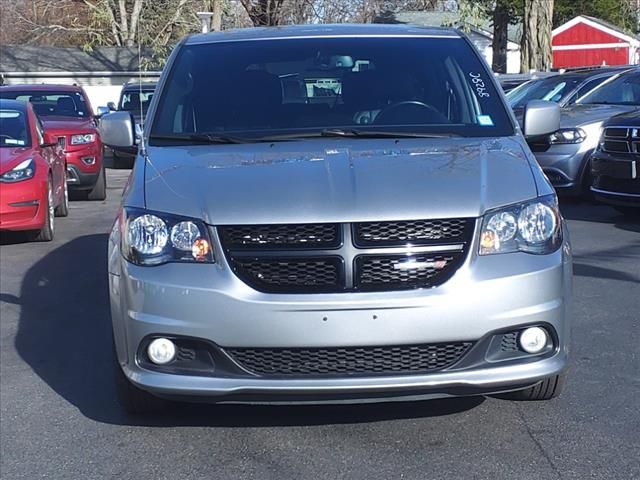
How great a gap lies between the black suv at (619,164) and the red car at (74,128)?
719 centimetres

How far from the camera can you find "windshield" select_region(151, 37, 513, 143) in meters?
5.50

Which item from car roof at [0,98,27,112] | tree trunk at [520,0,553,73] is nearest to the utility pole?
tree trunk at [520,0,553,73]

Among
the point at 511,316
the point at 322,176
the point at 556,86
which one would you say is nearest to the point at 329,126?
the point at 322,176

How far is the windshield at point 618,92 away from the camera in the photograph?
44.5ft

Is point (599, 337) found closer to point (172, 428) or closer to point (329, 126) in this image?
point (329, 126)

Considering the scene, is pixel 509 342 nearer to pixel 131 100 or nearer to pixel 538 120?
pixel 538 120

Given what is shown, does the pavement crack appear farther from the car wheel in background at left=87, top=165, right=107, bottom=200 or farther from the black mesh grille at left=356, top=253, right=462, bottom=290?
the car wheel in background at left=87, top=165, right=107, bottom=200

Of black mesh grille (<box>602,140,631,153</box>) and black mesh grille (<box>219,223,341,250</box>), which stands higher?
black mesh grille (<box>219,223,341,250</box>)

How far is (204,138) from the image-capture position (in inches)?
209

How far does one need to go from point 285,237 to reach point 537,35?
24.1m

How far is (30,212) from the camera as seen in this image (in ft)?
34.4

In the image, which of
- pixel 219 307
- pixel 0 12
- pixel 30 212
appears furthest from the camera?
pixel 0 12

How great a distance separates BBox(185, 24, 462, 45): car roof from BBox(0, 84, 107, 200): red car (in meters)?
8.74

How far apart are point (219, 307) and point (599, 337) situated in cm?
311
